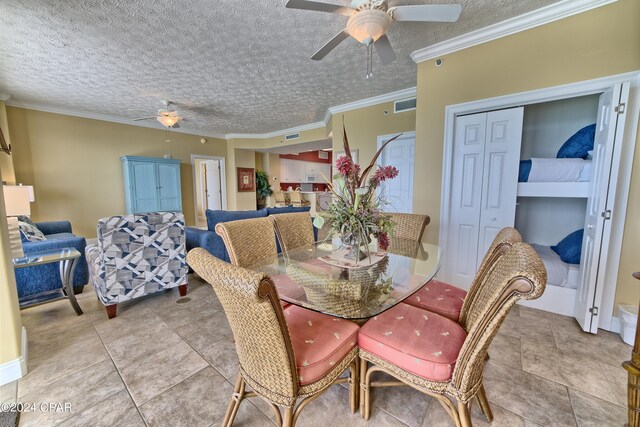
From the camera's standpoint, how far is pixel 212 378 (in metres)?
1.59

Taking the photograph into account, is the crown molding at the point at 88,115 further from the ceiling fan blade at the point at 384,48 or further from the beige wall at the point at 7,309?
the ceiling fan blade at the point at 384,48

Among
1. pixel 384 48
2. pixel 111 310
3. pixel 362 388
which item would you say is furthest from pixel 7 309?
pixel 384 48

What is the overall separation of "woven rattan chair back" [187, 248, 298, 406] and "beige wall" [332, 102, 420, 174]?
3.83 meters

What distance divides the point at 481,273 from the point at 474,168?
1.60 metres

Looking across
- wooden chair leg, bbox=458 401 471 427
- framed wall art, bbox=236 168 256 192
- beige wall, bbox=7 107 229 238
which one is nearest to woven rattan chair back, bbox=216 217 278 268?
wooden chair leg, bbox=458 401 471 427

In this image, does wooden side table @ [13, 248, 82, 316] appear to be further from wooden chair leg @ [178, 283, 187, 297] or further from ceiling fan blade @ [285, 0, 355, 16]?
ceiling fan blade @ [285, 0, 355, 16]

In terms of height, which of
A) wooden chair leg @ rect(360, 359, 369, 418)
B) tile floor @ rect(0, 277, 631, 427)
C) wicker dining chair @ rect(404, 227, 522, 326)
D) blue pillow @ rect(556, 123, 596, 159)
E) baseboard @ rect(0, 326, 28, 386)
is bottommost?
tile floor @ rect(0, 277, 631, 427)

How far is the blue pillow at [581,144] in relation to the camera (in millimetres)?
2297

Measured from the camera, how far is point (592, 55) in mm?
1986

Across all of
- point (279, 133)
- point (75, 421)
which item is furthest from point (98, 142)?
point (75, 421)

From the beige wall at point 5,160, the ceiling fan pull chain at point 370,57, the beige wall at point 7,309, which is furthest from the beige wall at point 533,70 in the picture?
the beige wall at point 5,160

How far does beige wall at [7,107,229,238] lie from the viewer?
4410 millimetres

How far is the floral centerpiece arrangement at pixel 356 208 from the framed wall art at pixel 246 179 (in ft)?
20.4

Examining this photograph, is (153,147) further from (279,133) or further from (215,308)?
(215,308)
